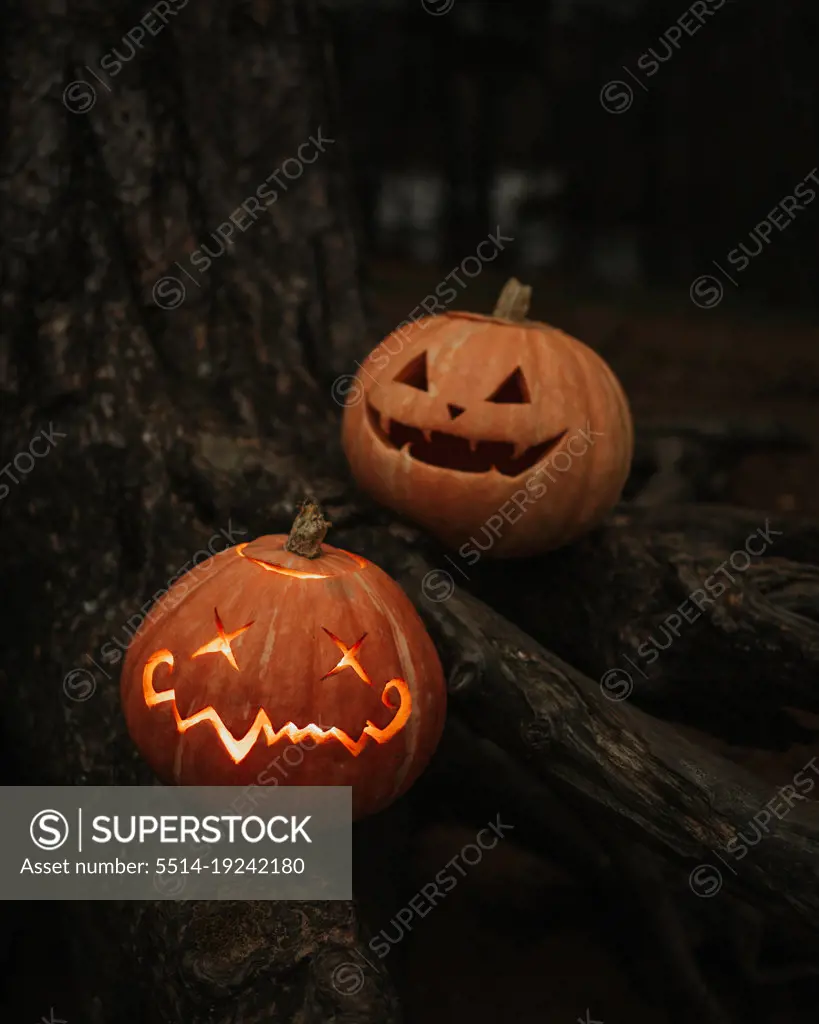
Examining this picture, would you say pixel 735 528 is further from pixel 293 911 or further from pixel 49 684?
pixel 49 684

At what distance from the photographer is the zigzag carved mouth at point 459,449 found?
2.76 metres

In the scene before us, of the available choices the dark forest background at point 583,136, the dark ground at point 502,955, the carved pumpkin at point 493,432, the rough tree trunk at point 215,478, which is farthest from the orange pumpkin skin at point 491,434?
the dark forest background at point 583,136

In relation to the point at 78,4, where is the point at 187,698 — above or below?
below

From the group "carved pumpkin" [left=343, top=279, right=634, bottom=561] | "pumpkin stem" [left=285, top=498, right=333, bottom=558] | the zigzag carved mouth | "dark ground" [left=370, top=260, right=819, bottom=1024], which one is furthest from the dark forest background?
"pumpkin stem" [left=285, top=498, right=333, bottom=558]

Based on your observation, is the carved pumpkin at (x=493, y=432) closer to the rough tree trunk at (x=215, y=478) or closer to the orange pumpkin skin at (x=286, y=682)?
the rough tree trunk at (x=215, y=478)

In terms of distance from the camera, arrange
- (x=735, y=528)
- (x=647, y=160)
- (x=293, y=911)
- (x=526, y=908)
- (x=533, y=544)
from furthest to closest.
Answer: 1. (x=647, y=160)
2. (x=526, y=908)
3. (x=735, y=528)
4. (x=533, y=544)
5. (x=293, y=911)

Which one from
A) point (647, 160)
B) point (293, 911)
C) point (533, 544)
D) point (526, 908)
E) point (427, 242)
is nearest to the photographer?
point (293, 911)

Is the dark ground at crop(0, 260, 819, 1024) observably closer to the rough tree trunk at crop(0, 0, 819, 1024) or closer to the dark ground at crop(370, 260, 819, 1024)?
the dark ground at crop(370, 260, 819, 1024)

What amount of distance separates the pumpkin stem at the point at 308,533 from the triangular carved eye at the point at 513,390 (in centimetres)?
65

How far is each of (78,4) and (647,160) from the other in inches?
334

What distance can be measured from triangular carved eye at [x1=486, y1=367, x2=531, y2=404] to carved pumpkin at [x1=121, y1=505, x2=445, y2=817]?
701 mm

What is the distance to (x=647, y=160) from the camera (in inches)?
413

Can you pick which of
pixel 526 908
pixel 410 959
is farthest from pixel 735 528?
pixel 410 959

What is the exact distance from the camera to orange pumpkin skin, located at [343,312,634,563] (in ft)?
8.86
